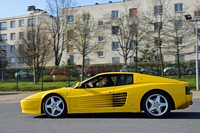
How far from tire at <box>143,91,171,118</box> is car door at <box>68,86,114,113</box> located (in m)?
0.96

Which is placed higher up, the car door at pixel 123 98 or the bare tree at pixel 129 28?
the bare tree at pixel 129 28

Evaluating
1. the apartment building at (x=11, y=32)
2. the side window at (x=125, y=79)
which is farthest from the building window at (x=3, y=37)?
the side window at (x=125, y=79)

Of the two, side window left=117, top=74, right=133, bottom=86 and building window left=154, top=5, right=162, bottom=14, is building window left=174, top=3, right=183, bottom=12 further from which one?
side window left=117, top=74, right=133, bottom=86

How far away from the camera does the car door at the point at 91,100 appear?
8484mm

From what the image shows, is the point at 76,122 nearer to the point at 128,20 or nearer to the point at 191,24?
the point at 191,24

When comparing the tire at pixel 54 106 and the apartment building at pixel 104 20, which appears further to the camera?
the apartment building at pixel 104 20

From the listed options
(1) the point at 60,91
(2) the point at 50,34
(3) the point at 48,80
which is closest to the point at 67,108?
(1) the point at 60,91

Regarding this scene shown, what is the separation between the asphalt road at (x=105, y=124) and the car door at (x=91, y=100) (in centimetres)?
29

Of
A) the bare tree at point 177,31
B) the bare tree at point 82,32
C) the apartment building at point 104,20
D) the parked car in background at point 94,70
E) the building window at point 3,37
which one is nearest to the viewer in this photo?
the parked car in background at point 94,70

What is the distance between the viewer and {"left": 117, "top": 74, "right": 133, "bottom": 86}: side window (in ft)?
28.4

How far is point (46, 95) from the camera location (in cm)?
878

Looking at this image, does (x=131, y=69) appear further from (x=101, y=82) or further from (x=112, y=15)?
(x=112, y=15)

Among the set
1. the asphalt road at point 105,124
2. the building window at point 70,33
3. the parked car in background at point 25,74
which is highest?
the building window at point 70,33

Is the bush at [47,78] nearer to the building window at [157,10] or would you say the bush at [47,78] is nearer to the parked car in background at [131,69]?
the parked car in background at [131,69]
